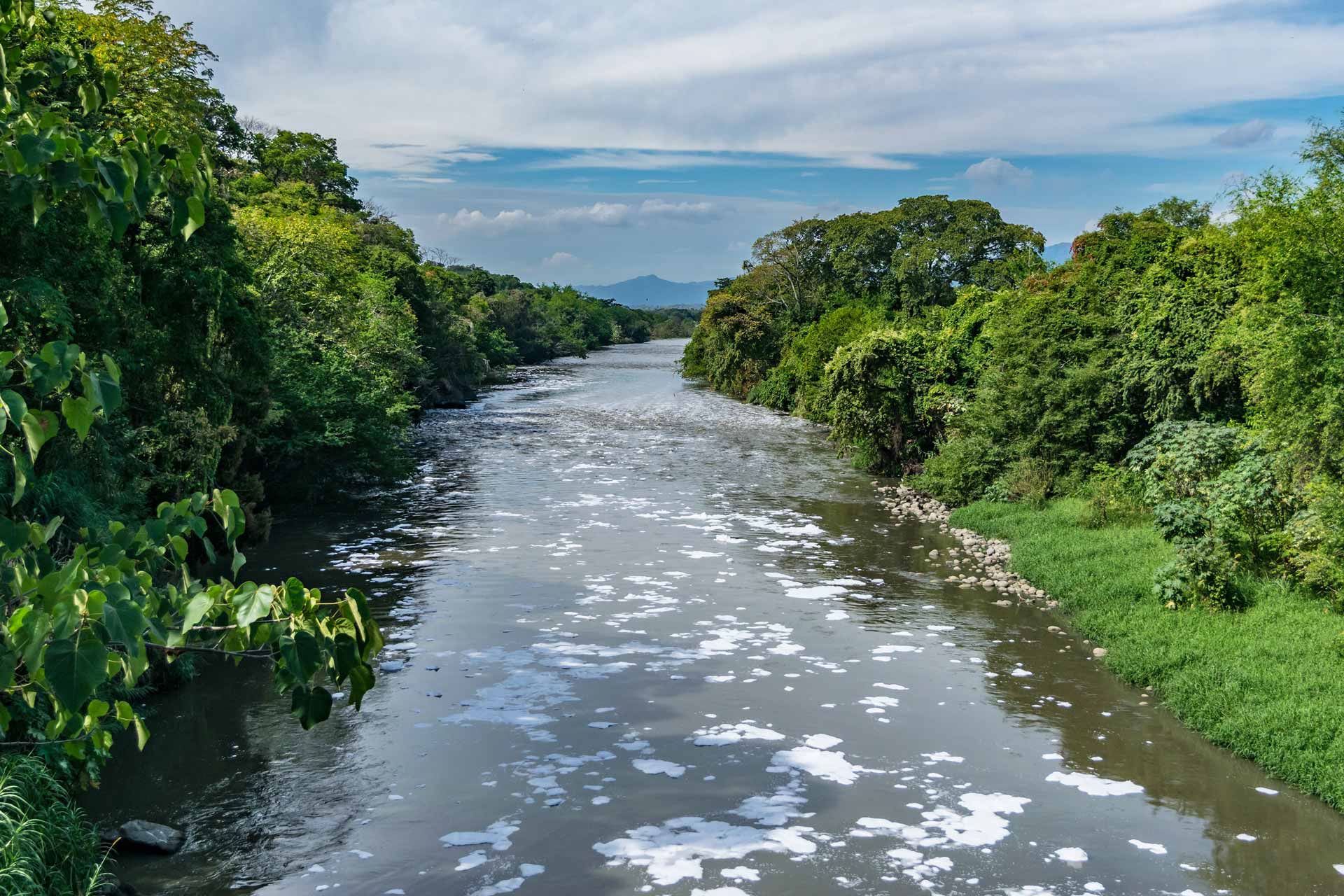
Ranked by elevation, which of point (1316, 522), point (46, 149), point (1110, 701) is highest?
point (46, 149)

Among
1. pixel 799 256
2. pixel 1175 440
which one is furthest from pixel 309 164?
pixel 1175 440

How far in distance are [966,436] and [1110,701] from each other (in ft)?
44.1

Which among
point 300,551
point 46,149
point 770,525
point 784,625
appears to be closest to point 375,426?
point 300,551

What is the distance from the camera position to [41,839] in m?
7.85

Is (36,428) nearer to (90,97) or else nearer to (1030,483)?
(90,97)

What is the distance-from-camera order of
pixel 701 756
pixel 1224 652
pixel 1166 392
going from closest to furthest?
pixel 701 756, pixel 1224 652, pixel 1166 392

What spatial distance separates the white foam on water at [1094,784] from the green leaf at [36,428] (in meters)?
10.3

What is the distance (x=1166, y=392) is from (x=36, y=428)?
21628 millimetres

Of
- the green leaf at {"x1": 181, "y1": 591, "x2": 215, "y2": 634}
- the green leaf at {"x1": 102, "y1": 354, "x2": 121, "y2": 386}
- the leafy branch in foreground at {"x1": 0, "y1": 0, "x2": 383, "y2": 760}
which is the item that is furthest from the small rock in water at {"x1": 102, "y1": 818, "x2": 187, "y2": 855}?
the green leaf at {"x1": 102, "y1": 354, "x2": 121, "y2": 386}

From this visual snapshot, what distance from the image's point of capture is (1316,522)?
45.8ft

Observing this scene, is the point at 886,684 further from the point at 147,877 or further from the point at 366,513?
the point at 366,513

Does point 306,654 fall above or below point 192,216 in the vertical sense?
below

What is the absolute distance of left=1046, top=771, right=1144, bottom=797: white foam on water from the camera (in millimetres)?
10656

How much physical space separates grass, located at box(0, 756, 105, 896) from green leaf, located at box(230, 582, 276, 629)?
512 cm
